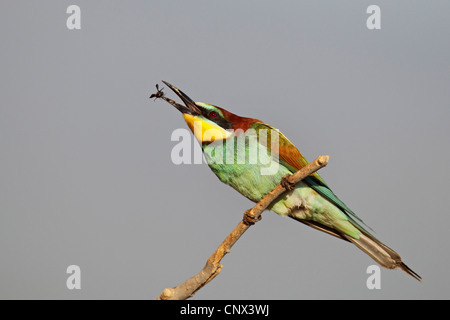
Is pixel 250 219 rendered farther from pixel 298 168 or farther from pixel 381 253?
pixel 381 253

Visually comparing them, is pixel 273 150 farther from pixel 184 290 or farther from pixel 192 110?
pixel 184 290

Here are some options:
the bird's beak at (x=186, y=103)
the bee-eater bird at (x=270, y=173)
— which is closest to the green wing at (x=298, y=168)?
the bee-eater bird at (x=270, y=173)

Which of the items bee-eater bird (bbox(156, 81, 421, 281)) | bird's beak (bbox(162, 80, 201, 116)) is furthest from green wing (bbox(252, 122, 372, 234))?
bird's beak (bbox(162, 80, 201, 116))

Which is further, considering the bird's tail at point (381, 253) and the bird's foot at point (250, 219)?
the bird's tail at point (381, 253)

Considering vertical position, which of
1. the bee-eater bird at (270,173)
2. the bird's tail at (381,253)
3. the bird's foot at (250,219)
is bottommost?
the bird's tail at (381,253)

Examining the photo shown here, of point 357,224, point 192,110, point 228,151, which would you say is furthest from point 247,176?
point 357,224

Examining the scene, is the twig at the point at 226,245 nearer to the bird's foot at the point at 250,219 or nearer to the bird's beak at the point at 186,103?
the bird's foot at the point at 250,219

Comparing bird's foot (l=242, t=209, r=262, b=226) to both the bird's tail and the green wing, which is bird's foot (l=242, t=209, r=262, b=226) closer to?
the green wing
